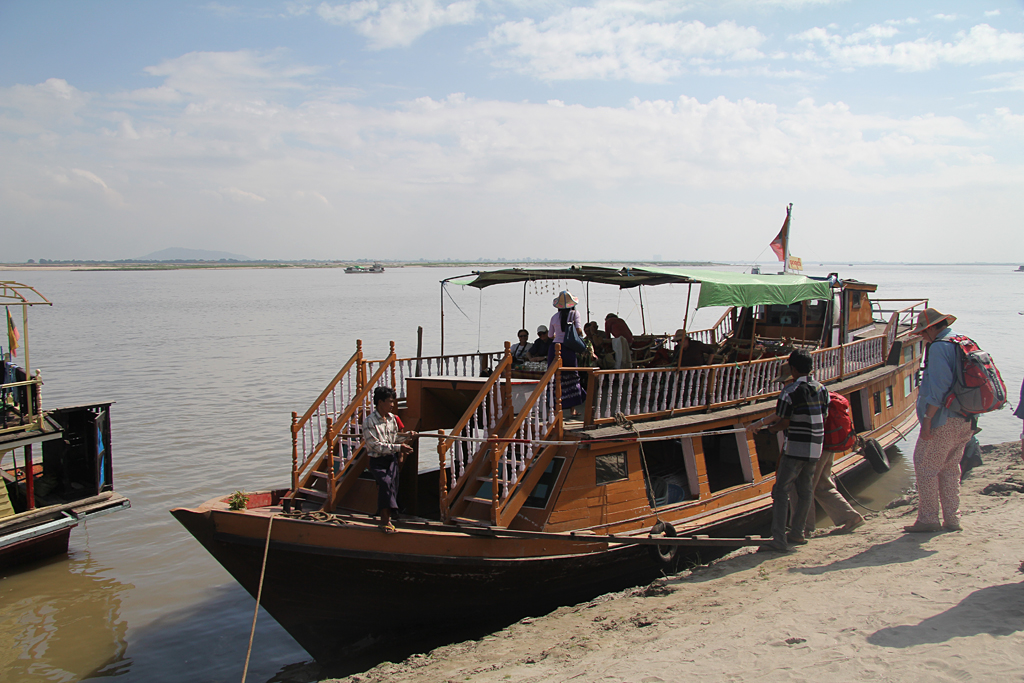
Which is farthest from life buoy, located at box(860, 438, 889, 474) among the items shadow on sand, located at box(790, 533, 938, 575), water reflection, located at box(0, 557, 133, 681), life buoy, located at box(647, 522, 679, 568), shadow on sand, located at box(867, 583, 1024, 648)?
water reflection, located at box(0, 557, 133, 681)

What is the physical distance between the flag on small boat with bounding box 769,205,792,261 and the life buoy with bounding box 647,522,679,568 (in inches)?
409

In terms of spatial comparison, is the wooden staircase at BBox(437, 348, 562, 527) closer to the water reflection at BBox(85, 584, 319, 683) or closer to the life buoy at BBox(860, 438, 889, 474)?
the water reflection at BBox(85, 584, 319, 683)

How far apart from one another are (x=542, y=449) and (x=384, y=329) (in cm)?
3349

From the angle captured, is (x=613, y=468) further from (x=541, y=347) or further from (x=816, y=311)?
(x=816, y=311)

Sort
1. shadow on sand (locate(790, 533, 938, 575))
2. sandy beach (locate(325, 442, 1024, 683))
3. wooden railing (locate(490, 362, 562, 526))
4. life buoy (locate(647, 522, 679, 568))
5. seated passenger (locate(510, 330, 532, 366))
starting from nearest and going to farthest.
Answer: sandy beach (locate(325, 442, 1024, 683))
shadow on sand (locate(790, 533, 938, 575))
wooden railing (locate(490, 362, 562, 526))
life buoy (locate(647, 522, 679, 568))
seated passenger (locate(510, 330, 532, 366))

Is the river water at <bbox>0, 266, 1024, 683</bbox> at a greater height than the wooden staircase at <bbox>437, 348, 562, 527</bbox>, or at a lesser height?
lesser

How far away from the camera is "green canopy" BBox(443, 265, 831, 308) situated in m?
8.20

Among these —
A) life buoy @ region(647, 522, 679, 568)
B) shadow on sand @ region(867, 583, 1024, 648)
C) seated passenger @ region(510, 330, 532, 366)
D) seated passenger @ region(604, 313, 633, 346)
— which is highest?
seated passenger @ region(604, 313, 633, 346)

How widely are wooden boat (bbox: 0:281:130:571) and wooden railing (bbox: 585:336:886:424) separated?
7306 mm

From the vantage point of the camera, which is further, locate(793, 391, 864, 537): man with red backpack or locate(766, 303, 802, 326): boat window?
locate(766, 303, 802, 326): boat window

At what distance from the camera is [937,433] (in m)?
6.68

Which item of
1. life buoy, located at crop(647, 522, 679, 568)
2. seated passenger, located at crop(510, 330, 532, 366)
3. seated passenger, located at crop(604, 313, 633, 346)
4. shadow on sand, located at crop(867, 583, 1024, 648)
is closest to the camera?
shadow on sand, located at crop(867, 583, 1024, 648)

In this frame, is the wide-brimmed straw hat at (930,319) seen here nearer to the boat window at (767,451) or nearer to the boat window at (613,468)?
the boat window at (613,468)

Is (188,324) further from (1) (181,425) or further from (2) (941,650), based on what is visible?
(2) (941,650)
